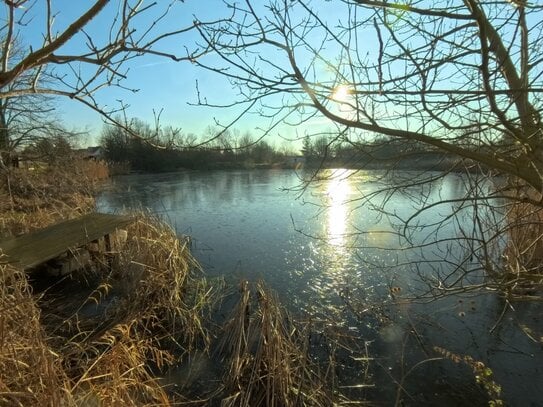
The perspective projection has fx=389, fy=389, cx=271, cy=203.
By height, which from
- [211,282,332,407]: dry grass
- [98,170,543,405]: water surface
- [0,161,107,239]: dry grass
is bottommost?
[98,170,543,405]: water surface

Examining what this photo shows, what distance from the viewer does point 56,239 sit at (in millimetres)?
5512

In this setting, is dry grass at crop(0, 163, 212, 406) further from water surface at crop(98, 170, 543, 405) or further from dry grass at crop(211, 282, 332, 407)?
water surface at crop(98, 170, 543, 405)

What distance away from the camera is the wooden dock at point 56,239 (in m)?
4.61

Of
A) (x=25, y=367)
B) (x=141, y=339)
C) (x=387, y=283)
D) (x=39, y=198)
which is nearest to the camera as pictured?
(x=25, y=367)

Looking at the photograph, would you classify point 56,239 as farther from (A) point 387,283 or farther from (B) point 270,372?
(A) point 387,283

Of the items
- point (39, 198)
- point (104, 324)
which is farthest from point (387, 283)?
point (39, 198)

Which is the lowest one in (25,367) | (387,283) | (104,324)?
(387,283)

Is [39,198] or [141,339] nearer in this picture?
[141,339]

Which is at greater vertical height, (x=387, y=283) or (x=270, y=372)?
(x=270, y=372)

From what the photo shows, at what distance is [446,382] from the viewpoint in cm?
372

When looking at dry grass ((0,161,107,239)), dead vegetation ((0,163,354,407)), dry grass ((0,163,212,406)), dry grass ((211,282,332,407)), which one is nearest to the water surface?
dry grass ((211,282,332,407))

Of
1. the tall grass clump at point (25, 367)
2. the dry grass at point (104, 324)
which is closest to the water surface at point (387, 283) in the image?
the dry grass at point (104, 324)

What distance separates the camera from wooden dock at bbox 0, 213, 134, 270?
15.1 feet

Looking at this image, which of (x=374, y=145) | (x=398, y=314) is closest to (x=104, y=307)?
(x=398, y=314)
